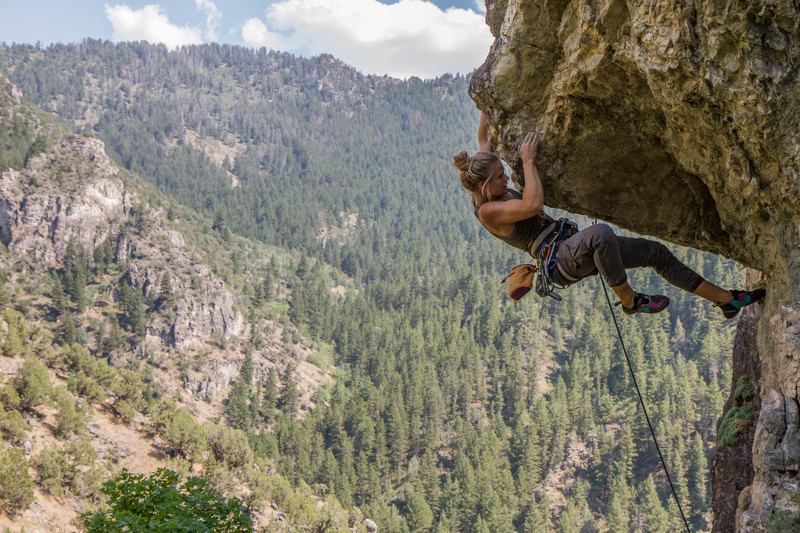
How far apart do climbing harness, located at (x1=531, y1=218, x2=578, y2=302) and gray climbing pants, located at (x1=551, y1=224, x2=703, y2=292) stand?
0.08 metres

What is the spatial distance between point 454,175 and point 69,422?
165 metres

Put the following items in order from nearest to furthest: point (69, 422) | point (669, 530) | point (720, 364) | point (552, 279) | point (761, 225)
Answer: point (761, 225), point (552, 279), point (69, 422), point (669, 530), point (720, 364)

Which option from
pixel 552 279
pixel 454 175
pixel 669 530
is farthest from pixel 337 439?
pixel 454 175

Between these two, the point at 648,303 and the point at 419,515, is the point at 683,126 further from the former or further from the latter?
the point at 419,515

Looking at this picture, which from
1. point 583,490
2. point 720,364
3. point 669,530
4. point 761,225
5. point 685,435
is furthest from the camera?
point 720,364

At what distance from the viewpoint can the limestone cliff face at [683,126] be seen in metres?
3.44

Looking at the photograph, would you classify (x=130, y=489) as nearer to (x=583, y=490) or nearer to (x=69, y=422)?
(x=69, y=422)

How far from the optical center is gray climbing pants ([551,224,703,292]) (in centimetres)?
470

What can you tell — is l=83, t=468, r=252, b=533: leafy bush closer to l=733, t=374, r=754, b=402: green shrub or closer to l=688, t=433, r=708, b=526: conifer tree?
l=733, t=374, r=754, b=402: green shrub

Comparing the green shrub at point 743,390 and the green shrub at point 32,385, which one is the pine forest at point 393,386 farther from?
the green shrub at point 743,390

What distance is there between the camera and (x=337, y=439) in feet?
195

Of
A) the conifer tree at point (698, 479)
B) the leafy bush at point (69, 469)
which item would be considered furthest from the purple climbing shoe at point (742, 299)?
the conifer tree at point (698, 479)

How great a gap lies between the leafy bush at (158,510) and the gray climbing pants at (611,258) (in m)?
6.72

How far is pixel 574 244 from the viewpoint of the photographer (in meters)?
4.89
